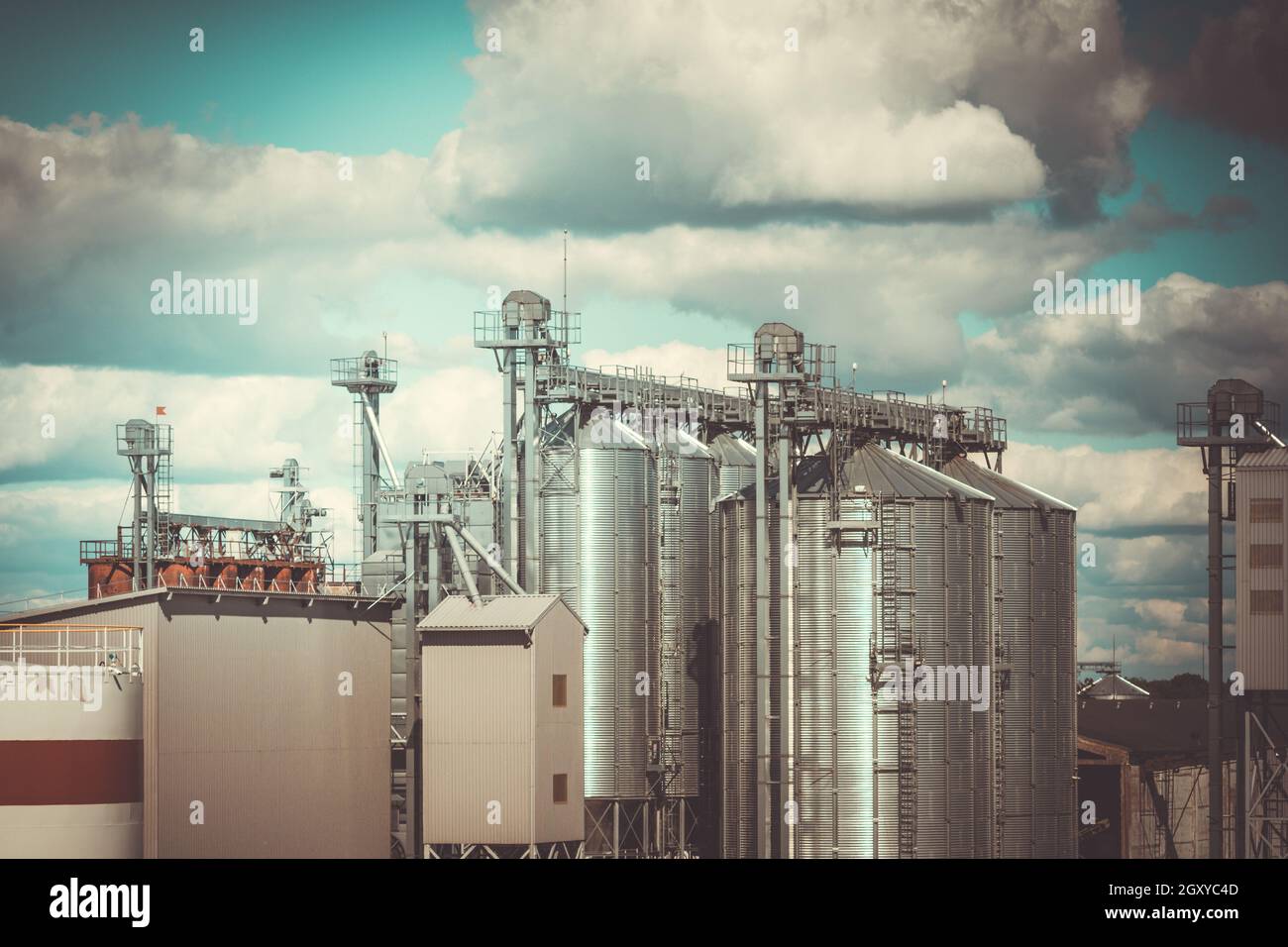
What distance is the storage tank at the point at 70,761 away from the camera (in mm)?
57781

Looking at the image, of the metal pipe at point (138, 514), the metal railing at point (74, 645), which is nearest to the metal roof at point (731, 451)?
the metal pipe at point (138, 514)

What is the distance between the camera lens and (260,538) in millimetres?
104125

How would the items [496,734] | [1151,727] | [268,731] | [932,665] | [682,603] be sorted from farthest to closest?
[1151,727]
[682,603]
[932,665]
[268,731]
[496,734]

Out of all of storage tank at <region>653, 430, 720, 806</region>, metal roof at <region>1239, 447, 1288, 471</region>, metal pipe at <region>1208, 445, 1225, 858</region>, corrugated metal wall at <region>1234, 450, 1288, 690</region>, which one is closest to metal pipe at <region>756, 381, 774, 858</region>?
storage tank at <region>653, 430, 720, 806</region>

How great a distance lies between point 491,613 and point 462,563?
11.4 feet

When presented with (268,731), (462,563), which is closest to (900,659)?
(462,563)

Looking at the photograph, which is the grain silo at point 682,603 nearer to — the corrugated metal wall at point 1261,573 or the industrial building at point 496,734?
the industrial building at point 496,734

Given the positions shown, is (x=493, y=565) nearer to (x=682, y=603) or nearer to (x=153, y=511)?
(x=682, y=603)

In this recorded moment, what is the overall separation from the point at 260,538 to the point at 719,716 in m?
35.8

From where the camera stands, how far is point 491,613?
66.7m

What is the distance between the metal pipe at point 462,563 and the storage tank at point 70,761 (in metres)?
11.9

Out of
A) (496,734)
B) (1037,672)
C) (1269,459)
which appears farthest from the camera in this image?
(1037,672)
